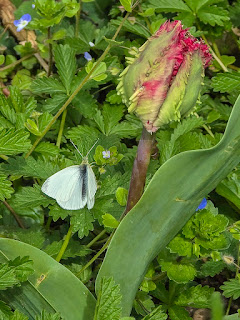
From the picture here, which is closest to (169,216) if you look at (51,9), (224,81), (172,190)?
(172,190)

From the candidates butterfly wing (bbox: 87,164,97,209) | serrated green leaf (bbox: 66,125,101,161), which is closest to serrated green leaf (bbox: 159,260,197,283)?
butterfly wing (bbox: 87,164,97,209)

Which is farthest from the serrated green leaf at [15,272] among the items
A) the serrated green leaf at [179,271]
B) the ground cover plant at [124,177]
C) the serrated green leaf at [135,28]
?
the serrated green leaf at [135,28]

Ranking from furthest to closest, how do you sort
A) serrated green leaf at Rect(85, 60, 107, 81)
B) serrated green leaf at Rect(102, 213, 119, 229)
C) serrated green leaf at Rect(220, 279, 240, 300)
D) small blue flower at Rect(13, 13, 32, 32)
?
small blue flower at Rect(13, 13, 32, 32) → serrated green leaf at Rect(85, 60, 107, 81) → serrated green leaf at Rect(220, 279, 240, 300) → serrated green leaf at Rect(102, 213, 119, 229)

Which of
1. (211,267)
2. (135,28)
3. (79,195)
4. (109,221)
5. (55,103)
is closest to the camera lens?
(109,221)

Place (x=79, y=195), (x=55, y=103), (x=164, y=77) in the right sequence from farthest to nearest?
(x=55, y=103) → (x=79, y=195) → (x=164, y=77)

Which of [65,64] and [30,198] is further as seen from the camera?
[65,64]

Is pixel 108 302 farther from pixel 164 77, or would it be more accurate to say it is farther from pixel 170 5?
pixel 170 5

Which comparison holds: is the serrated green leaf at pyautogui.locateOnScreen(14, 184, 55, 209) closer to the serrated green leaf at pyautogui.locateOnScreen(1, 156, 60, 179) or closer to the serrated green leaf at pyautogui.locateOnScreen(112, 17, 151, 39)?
the serrated green leaf at pyautogui.locateOnScreen(1, 156, 60, 179)

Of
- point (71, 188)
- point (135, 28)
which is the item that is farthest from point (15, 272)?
point (135, 28)
